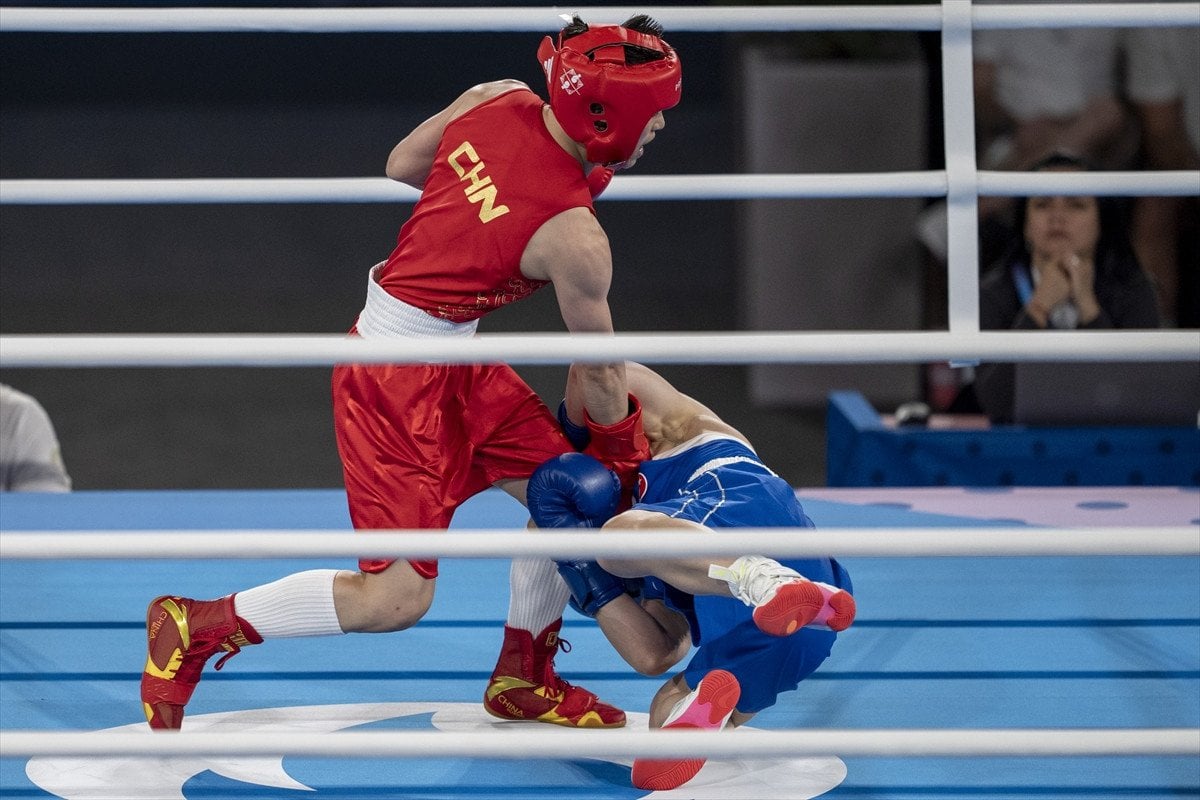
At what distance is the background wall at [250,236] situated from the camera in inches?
220

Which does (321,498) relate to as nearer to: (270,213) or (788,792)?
(788,792)

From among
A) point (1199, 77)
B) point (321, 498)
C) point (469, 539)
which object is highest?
point (1199, 77)

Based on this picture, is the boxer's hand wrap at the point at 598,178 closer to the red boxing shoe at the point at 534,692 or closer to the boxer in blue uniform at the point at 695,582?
the boxer in blue uniform at the point at 695,582

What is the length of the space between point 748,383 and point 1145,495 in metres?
3.25

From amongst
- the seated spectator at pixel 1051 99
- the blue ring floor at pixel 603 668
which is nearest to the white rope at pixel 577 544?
the blue ring floor at pixel 603 668

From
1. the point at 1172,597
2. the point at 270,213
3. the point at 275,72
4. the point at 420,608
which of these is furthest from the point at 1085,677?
the point at 275,72

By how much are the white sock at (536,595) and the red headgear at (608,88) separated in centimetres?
56

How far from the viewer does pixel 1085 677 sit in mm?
2033

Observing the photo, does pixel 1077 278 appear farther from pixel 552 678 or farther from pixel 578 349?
pixel 578 349

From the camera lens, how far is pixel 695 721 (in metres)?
1.72

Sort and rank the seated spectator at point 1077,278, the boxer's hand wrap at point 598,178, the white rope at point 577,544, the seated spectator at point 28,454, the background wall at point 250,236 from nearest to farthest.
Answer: the white rope at point 577,544 < the boxer's hand wrap at point 598,178 < the seated spectator at point 28,454 < the seated spectator at point 1077,278 < the background wall at point 250,236

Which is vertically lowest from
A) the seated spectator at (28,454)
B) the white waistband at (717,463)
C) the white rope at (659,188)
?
the seated spectator at (28,454)

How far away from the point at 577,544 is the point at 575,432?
94 centimetres

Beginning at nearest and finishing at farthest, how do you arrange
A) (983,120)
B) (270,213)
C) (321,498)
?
1. (321,498)
2. (983,120)
3. (270,213)
